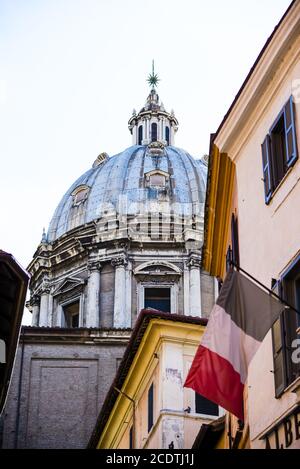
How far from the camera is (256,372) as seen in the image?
16.2 m

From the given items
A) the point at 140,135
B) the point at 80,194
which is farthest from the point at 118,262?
the point at 140,135

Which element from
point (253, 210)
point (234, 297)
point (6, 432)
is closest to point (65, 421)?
point (6, 432)

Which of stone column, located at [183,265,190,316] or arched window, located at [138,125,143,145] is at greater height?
arched window, located at [138,125,143,145]

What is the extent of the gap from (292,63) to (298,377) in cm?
471

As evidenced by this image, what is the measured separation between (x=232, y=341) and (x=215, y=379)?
539 millimetres

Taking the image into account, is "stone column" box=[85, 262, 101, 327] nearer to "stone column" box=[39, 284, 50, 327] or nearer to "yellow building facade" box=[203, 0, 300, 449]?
"stone column" box=[39, 284, 50, 327]

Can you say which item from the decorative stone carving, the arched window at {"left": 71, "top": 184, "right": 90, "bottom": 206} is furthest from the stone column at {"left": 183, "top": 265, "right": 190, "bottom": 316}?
the arched window at {"left": 71, "top": 184, "right": 90, "bottom": 206}

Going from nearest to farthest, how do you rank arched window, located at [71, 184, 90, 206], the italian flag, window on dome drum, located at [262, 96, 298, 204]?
the italian flag
window on dome drum, located at [262, 96, 298, 204]
arched window, located at [71, 184, 90, 206]

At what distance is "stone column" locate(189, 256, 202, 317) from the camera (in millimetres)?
48250

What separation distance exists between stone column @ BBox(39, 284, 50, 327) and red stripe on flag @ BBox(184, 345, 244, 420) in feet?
123

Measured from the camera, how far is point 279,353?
14.7 metres

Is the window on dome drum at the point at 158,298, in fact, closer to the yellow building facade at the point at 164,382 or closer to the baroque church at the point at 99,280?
the baroque church at the point at 99,280

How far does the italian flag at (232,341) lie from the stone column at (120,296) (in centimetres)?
3335

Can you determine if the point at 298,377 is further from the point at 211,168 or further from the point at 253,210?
the point at 211,168
